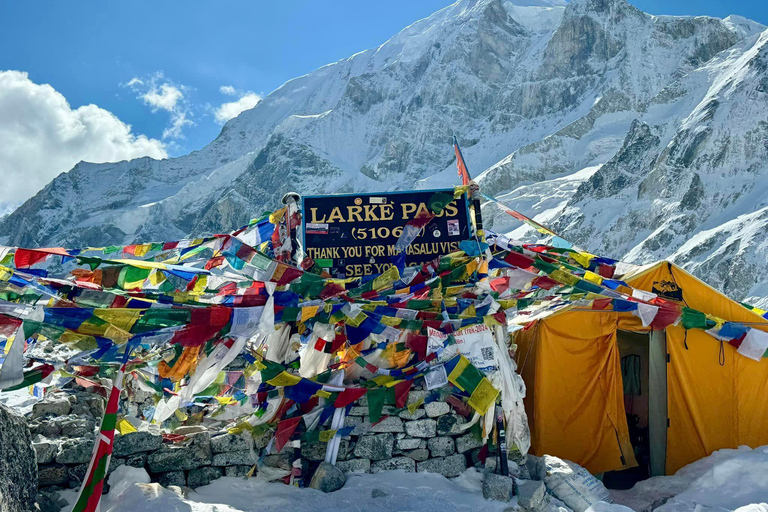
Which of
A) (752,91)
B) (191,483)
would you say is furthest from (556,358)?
(752,91)

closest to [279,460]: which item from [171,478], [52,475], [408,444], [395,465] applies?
[171,478]

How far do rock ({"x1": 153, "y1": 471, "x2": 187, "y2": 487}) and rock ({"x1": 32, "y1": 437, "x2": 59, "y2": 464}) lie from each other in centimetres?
94

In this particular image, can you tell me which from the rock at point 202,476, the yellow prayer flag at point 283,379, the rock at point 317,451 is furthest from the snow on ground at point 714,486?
the rock at point 202,476

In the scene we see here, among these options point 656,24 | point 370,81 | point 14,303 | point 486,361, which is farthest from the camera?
point 370,81

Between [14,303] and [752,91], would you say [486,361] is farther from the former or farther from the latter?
[752,91]

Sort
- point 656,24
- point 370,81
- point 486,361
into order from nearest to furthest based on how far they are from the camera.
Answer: point 486,361
point 656,24
point 370,81

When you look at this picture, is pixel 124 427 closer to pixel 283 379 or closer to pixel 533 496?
pixel 283 379

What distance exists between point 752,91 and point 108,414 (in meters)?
62.1

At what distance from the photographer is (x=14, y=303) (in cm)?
530

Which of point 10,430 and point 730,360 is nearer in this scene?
point 10,430

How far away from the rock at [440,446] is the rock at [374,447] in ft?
1.40

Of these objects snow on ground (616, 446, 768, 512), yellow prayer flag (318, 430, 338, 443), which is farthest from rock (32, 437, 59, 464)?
snow on ground (616, 446, 768, 512)

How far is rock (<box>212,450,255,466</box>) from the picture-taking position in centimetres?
650

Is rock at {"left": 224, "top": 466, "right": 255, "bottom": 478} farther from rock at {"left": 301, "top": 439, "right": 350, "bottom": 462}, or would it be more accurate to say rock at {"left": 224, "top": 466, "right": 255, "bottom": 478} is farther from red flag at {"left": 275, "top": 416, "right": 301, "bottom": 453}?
rock at {"left": 301, "top": 439, "right": 350, "bottom": 462}
